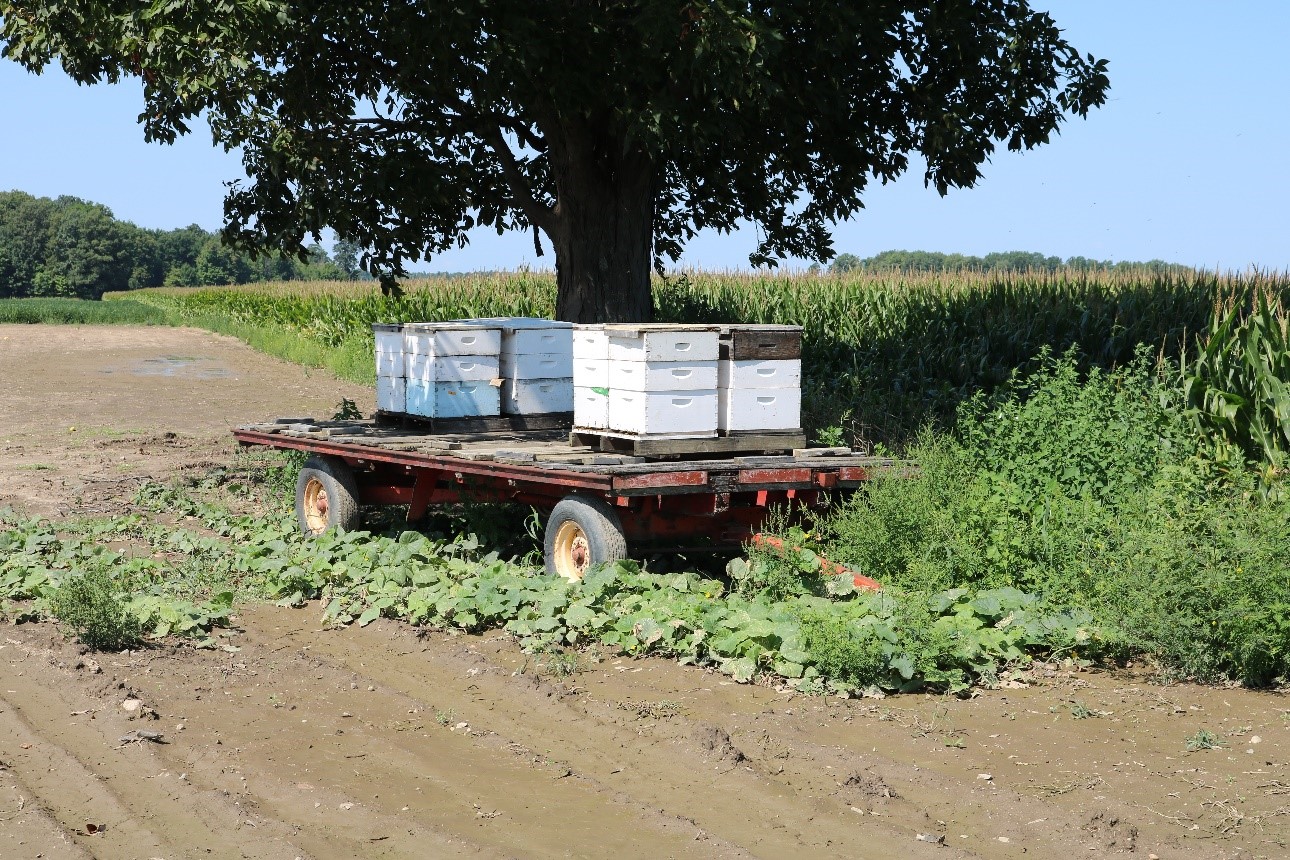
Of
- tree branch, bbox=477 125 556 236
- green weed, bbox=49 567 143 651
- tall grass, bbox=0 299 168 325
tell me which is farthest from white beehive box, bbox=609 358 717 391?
tall grass, bbox=0 299 168 325

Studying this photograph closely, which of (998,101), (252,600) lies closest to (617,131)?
(998,101)

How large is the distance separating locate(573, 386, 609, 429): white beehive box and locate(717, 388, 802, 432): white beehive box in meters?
0.81

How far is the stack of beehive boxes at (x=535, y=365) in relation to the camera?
11.1 metres

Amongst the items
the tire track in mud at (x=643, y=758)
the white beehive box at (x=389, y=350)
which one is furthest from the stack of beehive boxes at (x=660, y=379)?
the white beehive box at (x=389, y=350)

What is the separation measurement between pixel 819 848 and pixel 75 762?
330 cm

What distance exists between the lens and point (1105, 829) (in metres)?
5.10

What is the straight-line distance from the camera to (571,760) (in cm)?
601

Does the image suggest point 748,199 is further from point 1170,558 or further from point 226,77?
point 1170,558

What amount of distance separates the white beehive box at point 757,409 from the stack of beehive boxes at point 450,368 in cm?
266

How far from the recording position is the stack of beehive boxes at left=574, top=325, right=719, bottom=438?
8.90 metres

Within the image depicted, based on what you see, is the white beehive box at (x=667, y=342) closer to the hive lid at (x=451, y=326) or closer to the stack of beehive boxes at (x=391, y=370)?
the hive lid at (x=451, y=326)

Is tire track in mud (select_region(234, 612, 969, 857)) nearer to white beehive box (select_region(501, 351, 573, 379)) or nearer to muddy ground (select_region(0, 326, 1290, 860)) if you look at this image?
muddy ground (select_region(0, 326, 1290, 860))

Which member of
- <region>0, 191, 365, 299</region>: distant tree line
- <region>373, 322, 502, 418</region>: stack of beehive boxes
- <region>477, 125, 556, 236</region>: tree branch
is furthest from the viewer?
<region>0, 191, 365, 299</region>: distant tree line

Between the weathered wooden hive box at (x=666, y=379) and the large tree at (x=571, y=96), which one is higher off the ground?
the large tree at (x=571, y=96)
